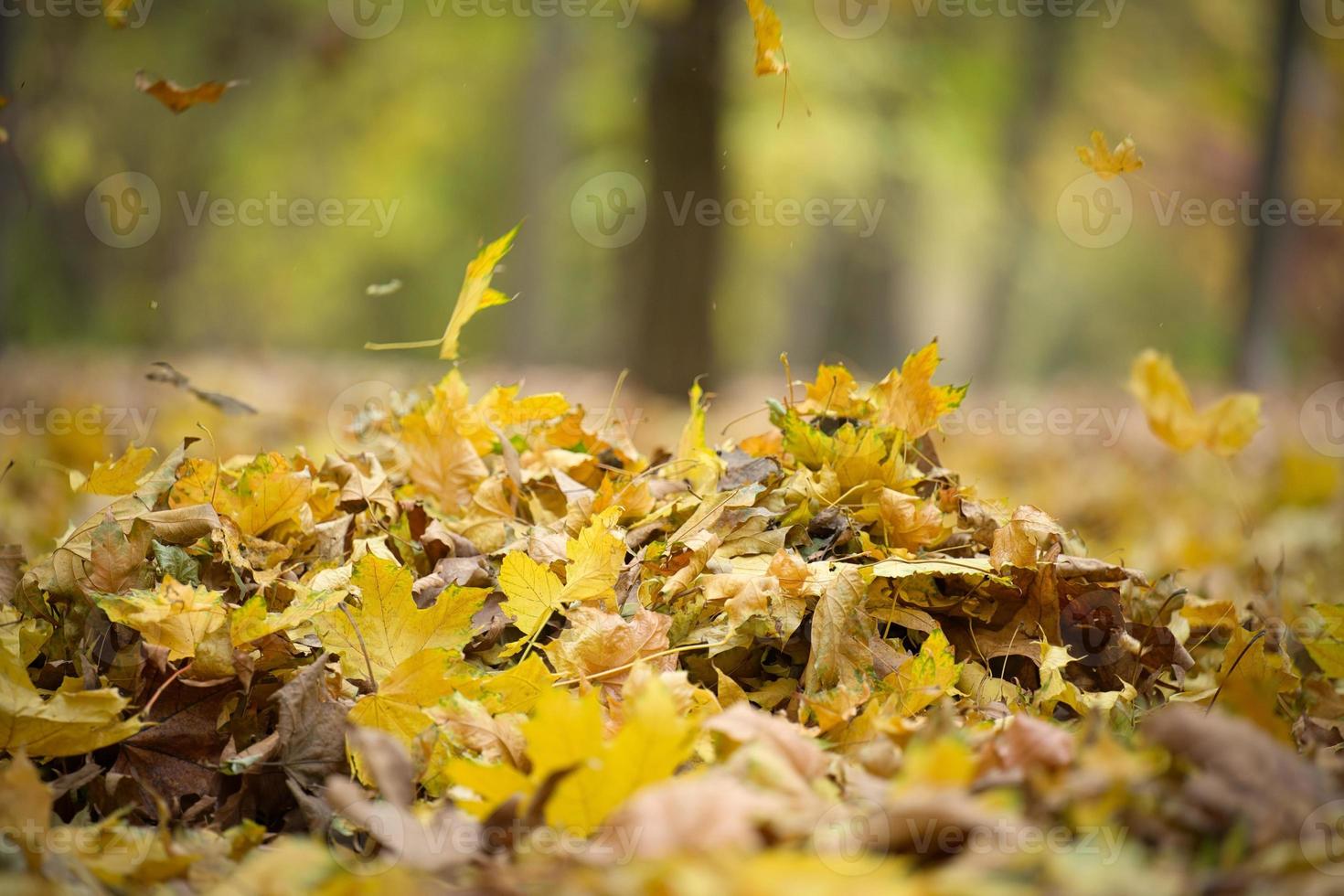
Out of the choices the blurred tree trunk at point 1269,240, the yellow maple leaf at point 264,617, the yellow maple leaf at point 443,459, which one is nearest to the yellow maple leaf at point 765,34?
the yellow maple leaf at point 443,459

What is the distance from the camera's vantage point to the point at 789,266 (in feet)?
78.9

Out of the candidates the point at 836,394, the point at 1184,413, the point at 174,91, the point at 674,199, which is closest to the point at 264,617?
the point at 836,394

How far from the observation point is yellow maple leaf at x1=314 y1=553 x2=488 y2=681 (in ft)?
3.92

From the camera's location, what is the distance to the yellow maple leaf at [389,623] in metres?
1.19

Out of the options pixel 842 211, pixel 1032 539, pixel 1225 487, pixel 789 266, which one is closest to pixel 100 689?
pixel 1032 539

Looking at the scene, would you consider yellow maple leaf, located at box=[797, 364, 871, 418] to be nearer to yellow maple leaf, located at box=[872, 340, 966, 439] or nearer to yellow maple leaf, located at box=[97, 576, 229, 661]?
yellow maple leaf, located at box=[872, 340, 966, 439]

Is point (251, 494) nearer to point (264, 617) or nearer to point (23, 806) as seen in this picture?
point (264, 617)

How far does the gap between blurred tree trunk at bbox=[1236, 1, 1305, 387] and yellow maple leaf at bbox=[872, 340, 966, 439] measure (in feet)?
27.6

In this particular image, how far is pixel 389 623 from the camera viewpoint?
1.21 m

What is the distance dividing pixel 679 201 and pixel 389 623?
5.69m

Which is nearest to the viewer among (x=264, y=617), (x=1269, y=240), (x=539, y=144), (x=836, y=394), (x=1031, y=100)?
(x=264, y=617)

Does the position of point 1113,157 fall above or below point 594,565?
above

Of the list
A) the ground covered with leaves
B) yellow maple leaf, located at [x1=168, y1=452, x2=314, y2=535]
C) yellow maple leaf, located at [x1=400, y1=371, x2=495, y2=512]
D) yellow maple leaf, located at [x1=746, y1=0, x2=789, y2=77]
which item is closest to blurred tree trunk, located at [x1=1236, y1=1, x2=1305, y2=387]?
the ground covered with leaves

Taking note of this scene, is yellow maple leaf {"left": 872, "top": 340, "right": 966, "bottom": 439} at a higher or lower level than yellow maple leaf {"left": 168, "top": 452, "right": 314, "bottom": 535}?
higher
